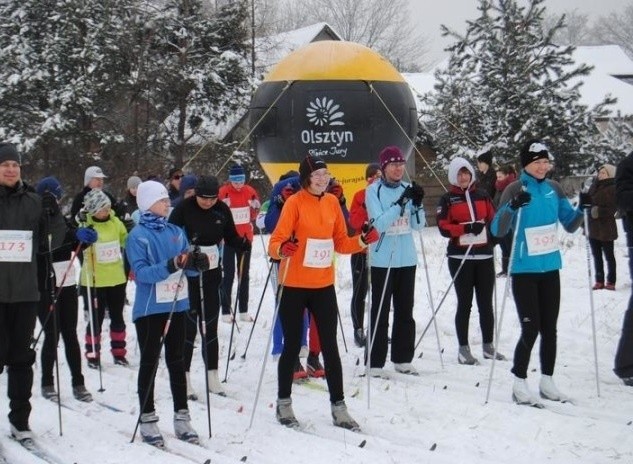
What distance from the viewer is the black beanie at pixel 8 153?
5.07 meters

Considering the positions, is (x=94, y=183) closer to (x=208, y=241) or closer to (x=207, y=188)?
(x=208, y=241)

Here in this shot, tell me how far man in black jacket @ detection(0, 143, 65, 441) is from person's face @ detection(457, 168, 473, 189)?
388 cm

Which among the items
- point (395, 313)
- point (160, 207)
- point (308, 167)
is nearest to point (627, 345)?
point (395, 313)

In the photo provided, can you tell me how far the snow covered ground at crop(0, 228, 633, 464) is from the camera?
5016mm

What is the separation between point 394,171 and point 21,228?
10.6 feet

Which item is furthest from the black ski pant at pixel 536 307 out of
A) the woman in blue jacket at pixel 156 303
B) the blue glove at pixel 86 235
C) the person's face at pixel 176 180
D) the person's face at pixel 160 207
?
the person's face at pixel 176 180

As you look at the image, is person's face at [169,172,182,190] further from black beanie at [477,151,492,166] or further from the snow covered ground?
black beanie at [477,151,492,166]

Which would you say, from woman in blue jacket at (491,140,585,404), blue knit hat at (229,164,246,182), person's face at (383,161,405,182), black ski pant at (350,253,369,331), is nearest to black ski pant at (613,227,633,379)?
woman in blue jacket at (491,140,585,404)

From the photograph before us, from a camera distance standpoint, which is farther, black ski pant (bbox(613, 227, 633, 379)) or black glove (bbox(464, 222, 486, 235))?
black glove (bbox(464, 222, 486, 235))

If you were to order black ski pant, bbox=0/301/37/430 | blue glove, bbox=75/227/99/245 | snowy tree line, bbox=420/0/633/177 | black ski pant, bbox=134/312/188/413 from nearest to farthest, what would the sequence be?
black ski pant, bbox=0/301/37/430, black ski pant, bbox=134/312/188/413, blue glove, bbox=75/227/99/245, snowy tree line, bbox=420/0/633/177

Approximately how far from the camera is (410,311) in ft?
23.3

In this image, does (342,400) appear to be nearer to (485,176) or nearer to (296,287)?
(296,287)

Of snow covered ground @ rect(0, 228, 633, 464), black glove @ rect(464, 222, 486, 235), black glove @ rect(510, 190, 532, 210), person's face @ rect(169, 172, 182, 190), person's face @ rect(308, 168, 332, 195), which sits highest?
person's face @ rect(169, 172, 182, 190)

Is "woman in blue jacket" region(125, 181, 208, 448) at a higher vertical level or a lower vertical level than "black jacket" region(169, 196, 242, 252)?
lower
